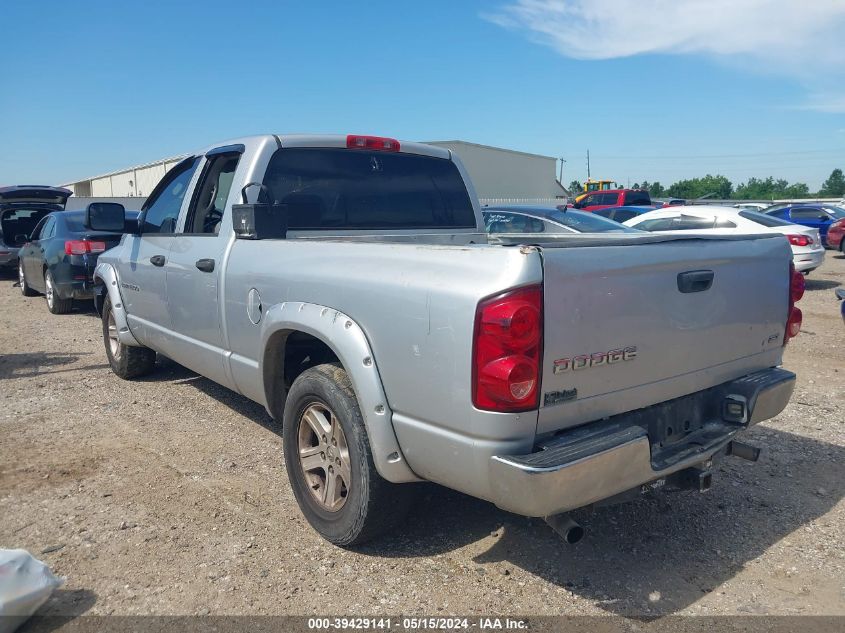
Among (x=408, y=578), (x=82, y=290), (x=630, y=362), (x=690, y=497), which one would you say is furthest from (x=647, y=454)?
(x=82, y=290)

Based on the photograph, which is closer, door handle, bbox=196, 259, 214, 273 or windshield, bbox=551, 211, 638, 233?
door handle, bbox=196, 259, 214, 273

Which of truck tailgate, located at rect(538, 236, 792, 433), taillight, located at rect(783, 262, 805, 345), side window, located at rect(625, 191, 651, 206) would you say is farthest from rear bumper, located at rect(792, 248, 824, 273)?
side window, located at rect(625, 191, 651, 206)

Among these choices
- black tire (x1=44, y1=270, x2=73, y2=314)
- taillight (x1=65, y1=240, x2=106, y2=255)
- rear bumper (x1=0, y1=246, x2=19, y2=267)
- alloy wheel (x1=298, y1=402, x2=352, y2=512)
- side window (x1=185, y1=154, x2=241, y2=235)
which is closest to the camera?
alloy wheel (x1=298, y1=402, x2=352, y2=512)

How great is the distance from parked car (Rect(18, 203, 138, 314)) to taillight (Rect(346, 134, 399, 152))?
5.82m

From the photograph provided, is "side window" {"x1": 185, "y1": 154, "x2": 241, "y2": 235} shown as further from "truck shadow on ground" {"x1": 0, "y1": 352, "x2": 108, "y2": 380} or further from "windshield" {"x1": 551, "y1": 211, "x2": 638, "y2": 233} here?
"windshield" {"x1": 551, "y1": 211, "x2": 638, "y2": 233}

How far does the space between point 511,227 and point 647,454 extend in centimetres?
857

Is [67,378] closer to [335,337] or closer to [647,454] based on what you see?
[335,337]

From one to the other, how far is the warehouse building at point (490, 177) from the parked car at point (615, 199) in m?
11.1

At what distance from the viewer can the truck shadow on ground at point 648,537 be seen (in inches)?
124

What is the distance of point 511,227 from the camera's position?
11055 millimetres

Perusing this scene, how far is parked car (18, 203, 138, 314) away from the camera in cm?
991

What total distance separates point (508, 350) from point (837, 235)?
20694mm

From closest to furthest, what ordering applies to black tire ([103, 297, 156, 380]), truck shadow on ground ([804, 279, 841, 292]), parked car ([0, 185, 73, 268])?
black tire ([103, 297, 156, 380])
parked car ([0, 185, 73, 268])
truck shadow on ground ([804, 279, 841, 292])

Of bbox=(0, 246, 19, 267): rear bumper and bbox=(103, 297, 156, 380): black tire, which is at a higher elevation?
bbox=(0, 246, 19, 267): rear bumper
